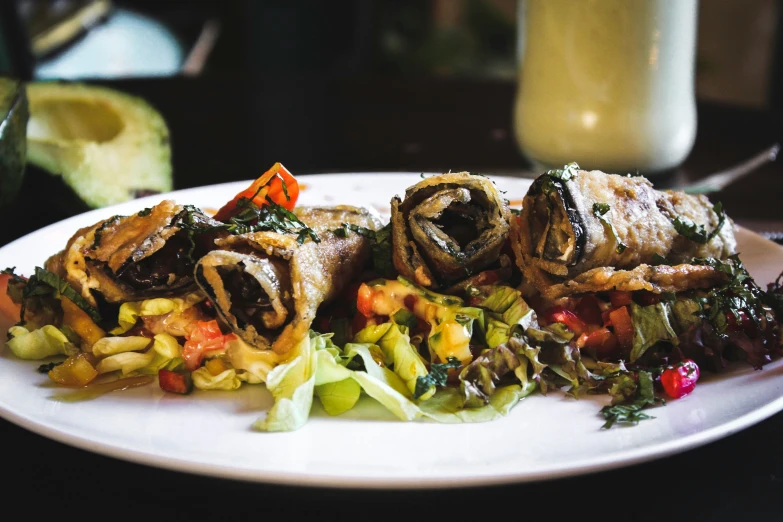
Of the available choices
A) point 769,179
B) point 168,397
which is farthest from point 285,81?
point 168,397

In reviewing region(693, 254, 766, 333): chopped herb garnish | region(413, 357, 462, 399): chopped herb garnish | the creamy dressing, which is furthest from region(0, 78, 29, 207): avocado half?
region(693, 254, 766, 333): chopped herb garnish

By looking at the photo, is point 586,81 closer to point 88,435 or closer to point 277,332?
point 277,332

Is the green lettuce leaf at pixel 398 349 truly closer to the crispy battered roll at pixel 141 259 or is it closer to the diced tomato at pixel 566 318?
the diced tomato at pixel 566 318

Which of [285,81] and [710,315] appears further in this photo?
[285,81]

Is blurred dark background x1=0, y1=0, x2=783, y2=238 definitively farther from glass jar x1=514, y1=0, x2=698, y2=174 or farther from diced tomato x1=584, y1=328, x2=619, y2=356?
diced tomato x1=584, y1=328, x2=619, y2=356

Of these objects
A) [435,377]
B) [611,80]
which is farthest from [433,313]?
[611,80]

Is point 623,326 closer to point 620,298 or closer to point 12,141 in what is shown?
point 620,298

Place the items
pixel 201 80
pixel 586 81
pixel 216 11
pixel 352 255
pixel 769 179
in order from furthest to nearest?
pixel 216 11 < pixel 201 80 < pixel 769 179 < pixel 586 81 < pixel 352 255
